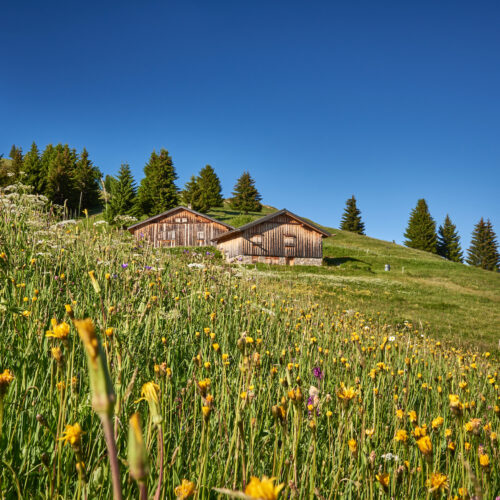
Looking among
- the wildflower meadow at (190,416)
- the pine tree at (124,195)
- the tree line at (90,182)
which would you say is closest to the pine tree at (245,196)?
the tree line at (90,182)

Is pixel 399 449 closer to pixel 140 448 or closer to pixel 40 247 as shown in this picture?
pixel 140 448

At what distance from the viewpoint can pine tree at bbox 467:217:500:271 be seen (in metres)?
68.3

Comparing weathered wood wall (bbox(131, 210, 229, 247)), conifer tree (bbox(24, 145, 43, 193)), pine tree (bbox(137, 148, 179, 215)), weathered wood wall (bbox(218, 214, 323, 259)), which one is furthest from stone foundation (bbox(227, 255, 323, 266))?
conifer tree (bbox(24, 145, 43, 193))

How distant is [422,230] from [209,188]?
42.5m

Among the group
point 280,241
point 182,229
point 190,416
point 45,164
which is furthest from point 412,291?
point 45,164

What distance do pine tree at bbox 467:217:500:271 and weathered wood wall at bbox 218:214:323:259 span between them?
51.3 metres

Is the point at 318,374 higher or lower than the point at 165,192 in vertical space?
lower

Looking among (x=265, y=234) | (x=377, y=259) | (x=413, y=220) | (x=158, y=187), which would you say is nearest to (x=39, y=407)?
(x=265, y=234)

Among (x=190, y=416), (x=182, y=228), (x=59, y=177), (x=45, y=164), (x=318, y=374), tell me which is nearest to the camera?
(x=190, y=416)

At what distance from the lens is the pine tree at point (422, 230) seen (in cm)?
6624

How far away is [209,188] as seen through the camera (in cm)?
6569

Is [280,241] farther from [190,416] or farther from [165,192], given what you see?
[190,416]

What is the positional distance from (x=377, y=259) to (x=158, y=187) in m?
32.8

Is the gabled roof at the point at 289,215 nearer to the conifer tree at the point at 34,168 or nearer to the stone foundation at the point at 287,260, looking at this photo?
the stone foundation at the point at 287,260
